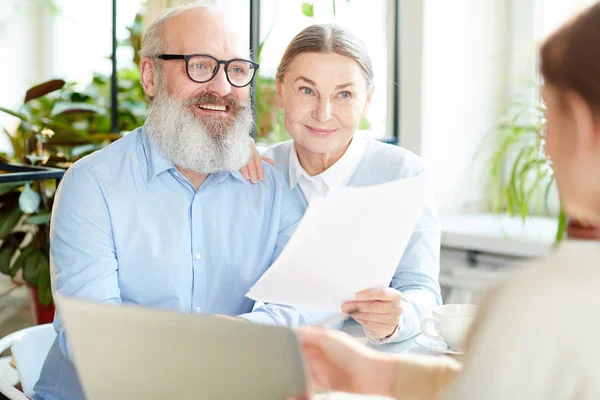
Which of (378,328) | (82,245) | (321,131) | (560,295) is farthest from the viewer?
(321,131)

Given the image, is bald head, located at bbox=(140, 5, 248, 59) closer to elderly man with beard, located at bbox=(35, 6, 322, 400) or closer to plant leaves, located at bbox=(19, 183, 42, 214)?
elderly man with beard, located at bbox=(35, 6, 322, 400)

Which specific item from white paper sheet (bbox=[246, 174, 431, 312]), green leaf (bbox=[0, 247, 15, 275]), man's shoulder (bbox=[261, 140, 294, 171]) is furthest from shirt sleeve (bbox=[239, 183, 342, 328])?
green leaf (bbox=[0, 247, 15, 275])

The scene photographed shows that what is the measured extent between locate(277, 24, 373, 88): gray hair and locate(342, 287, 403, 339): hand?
65 cm

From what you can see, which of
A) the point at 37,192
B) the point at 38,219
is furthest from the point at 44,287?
the point at 37,192

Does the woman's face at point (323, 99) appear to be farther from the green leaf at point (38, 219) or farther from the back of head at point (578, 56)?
the green leaf at point (38, 219)

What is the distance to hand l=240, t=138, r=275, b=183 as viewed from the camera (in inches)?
69.7

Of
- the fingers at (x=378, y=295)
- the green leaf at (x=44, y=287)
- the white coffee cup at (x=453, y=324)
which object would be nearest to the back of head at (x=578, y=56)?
the fingers at (x=378, y=295)

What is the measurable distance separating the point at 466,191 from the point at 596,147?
8.57ft

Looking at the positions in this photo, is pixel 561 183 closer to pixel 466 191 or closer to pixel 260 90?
pixel 466 191

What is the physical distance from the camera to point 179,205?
1.67m

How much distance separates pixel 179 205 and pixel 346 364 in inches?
32.9

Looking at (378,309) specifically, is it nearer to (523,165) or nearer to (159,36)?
(159,36)

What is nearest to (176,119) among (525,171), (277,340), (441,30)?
(277,340)

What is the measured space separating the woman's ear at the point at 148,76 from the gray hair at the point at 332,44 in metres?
0.35
